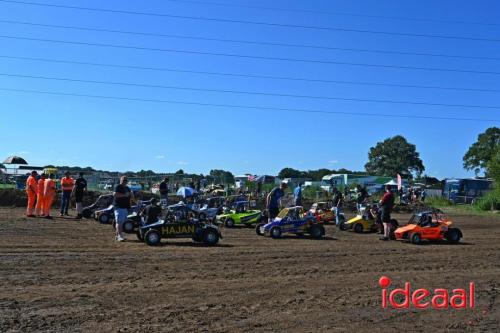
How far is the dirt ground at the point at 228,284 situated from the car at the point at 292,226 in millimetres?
1529

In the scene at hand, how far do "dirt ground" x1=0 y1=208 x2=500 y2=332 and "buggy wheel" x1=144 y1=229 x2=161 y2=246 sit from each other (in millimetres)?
418

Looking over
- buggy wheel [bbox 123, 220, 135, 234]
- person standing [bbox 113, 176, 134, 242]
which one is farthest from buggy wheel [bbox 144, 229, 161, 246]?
buggy wheel [bbox 123, 220, 135, 234]

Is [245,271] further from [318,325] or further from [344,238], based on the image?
[344,238]

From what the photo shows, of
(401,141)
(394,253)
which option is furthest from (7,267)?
(401,141)

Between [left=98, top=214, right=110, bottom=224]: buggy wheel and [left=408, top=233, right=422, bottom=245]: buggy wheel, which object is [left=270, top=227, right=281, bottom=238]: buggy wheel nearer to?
[left=408, top=233, right=422, bottom=245]: buggy wheel

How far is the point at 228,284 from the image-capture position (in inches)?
360

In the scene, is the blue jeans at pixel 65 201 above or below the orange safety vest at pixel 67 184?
below

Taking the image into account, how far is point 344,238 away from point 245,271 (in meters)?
7.79

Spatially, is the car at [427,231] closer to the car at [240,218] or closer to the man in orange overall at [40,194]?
the car at [240,218]

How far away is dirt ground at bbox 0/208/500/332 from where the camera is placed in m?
6.86

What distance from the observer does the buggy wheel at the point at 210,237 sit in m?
14.5

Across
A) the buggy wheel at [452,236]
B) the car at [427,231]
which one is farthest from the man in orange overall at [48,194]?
the buggy wheel at [452,236]

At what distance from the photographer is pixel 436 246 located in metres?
15.6

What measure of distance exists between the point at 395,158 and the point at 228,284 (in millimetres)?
108053
